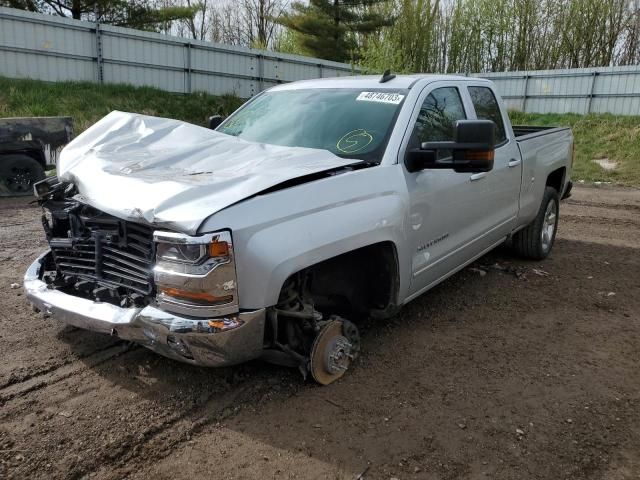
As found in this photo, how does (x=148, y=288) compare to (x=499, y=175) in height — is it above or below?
below

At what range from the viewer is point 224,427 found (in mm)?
2947

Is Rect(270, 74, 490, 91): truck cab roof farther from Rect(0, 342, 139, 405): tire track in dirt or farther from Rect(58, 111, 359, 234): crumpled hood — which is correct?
Rect(0, 342, 139, 405): tire track in dirt

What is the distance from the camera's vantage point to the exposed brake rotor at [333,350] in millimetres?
3230

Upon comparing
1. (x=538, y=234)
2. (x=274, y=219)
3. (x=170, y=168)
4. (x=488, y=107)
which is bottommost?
(x=538, y=234)

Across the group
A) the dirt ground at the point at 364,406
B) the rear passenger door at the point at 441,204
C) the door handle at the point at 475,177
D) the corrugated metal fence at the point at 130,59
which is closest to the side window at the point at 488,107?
the rear passenger door at the point at 441,204

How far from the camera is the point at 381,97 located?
416cm

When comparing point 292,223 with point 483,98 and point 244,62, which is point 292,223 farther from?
point 244,62

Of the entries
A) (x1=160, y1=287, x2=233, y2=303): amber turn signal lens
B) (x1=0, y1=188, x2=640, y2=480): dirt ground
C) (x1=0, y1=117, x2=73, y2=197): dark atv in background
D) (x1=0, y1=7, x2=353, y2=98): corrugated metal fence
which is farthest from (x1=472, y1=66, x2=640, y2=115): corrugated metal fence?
(x1=160, y1=287, x2=233, y2=303): amber turn signal lens

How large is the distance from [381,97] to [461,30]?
26799 millimetres

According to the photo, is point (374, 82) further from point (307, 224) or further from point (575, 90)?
point (575, 90)

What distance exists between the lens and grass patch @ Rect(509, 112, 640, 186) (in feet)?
48.1

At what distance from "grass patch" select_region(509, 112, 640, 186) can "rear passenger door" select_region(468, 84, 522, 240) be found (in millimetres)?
10063

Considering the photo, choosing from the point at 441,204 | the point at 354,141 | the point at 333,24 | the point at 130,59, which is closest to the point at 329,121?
the point at 354,141

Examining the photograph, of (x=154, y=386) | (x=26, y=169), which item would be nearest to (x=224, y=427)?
(x=154, y=386)
